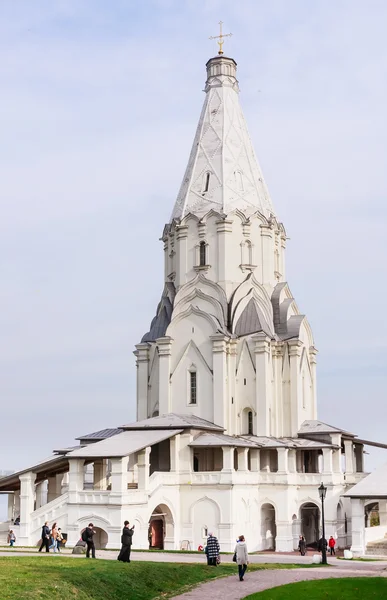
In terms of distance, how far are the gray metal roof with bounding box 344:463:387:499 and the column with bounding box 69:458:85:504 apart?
12023 millimetres

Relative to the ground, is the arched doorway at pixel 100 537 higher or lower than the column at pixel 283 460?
lower

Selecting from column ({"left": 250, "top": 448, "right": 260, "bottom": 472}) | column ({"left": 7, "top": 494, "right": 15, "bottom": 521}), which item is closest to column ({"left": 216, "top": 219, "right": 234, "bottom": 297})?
column ({"left": 250, "top": 448, "right": 260, "bottom": 472})

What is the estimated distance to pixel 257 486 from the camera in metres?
44.7

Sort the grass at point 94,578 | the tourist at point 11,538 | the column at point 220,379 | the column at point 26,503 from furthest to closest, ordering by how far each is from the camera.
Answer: the column at point 220,379 → the column at point 26,503 → the tourist at point 11,538 → the grass at point 94,578

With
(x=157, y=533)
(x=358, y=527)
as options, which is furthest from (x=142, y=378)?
(x=358, y=527)

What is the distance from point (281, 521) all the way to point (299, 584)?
894 inches

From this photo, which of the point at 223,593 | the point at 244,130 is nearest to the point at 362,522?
the point at 223,593

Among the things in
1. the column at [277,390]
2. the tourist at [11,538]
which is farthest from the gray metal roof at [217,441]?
the tourist at [11,538]

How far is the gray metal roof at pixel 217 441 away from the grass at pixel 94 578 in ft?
51.7

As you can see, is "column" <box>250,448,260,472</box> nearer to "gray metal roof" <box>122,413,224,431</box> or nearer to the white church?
the white church

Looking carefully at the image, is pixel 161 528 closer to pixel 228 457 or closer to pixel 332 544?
pixel 228 457

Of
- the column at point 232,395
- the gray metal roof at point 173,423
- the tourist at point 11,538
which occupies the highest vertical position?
the column at point 232,395

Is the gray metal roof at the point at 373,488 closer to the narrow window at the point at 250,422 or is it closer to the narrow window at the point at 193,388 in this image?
the narrow window at the point at 250,422

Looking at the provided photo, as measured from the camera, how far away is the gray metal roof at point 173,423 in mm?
42438
